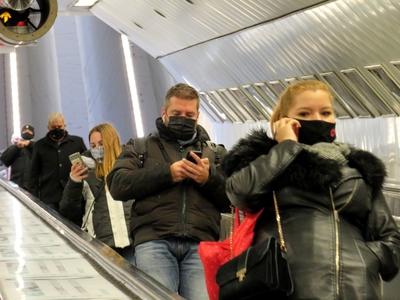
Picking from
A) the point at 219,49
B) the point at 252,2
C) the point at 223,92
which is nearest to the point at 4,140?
the point at 223,92

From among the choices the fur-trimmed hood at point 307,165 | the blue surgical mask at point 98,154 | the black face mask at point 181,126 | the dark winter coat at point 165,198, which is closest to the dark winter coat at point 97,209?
the blue surgical mask at point 98,154

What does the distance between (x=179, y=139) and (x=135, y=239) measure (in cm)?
59

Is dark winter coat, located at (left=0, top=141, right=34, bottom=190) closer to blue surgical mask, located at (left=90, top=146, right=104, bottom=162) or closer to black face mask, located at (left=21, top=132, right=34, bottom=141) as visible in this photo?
black face mask, located at (left=21, top=132, right=34, bottom=141)

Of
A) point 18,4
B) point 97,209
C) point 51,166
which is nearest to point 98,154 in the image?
point 97,209

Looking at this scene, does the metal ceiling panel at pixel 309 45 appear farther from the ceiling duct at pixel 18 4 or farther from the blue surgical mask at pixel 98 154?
the blue surgical mask at pixel 98 154

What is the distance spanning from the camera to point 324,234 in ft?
9.95

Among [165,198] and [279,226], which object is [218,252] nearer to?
[279,226]

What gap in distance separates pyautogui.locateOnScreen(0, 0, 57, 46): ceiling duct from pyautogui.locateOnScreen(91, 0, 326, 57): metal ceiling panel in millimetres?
3119

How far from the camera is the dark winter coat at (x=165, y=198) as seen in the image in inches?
174

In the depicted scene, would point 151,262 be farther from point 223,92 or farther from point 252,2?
point 223,92

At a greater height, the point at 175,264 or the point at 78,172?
the point at 78,172

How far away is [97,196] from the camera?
229 inches

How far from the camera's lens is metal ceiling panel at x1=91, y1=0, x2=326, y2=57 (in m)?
13.0

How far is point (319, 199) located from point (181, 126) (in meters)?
1.53
